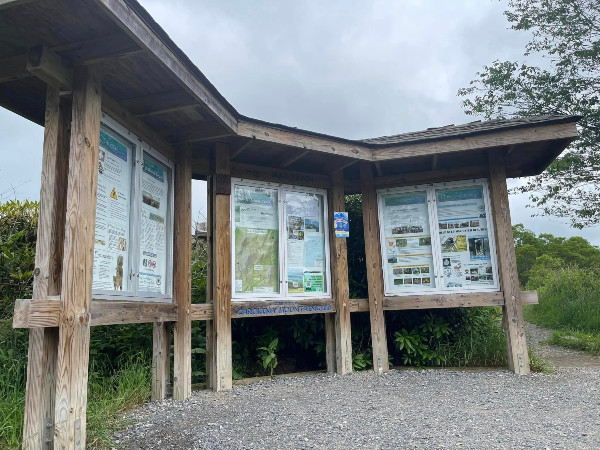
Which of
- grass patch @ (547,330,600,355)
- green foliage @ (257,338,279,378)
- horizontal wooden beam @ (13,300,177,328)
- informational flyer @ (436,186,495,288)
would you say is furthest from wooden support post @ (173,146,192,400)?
grass patch @ (547,330,600,355)

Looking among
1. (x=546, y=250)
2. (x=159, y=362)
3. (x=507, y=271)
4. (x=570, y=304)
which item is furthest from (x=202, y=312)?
(x=546, y=250)

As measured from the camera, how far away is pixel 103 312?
3.76m

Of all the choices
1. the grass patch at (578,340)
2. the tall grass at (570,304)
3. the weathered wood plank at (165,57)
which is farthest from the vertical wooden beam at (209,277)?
the tall grass at (570,304)

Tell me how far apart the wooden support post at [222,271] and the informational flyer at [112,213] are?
143 cm

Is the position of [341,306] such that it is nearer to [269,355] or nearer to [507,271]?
[269,355]

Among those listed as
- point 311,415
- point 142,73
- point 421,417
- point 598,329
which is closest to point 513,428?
point 421,417

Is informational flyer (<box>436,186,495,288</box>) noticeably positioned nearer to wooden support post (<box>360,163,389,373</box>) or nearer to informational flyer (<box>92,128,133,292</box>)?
wooden support post (<box>360,163,389,373</box>)

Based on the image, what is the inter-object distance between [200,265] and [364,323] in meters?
2.66

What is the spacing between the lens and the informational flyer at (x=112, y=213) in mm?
3850

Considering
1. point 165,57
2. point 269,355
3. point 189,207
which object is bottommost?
point 269,355

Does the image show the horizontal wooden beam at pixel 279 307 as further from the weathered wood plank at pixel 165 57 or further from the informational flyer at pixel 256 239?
the weathered wood plank at pixel 165 57

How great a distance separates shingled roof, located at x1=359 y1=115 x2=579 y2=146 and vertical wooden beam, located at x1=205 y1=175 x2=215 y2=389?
7.24ft

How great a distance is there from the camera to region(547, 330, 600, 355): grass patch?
816 cm

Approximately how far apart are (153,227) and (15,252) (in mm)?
2285
